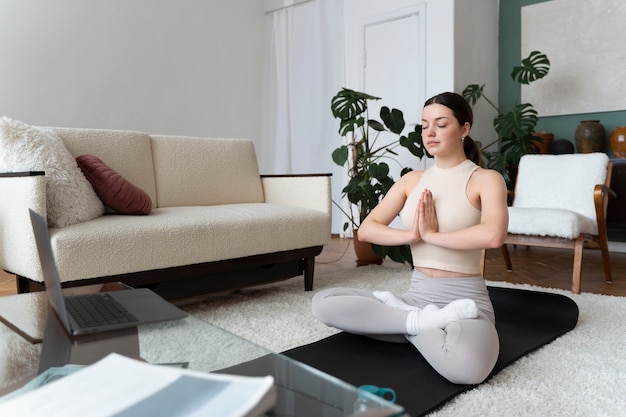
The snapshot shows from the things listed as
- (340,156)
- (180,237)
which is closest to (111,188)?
(180,237)

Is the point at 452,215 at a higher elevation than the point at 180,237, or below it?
higher

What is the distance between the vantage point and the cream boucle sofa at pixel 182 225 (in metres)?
1.98

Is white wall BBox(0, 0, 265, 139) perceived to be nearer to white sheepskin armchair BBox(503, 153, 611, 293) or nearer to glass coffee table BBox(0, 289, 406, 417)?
white sheepskin armchair BBox(503, 153, 611, 293)

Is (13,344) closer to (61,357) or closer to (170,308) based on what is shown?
(61,357)

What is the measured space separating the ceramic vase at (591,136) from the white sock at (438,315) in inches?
134

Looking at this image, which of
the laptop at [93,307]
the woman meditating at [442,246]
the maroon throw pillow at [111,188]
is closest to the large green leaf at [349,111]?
the maroon throw pillow at [111,188]

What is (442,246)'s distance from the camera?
5.44 feet

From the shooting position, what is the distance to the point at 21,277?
208 centimetres

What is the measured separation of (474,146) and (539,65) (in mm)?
3412

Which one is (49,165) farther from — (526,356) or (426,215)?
(526,356)

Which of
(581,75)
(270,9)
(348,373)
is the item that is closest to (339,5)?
(270,9)

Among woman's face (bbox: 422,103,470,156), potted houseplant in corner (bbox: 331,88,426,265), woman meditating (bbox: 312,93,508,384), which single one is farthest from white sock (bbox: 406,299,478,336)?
potted houseplant in corner (bbox: 331,88,426,265)

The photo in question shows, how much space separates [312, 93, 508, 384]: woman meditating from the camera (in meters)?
1.58

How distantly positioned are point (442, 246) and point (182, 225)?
46.6 inches
